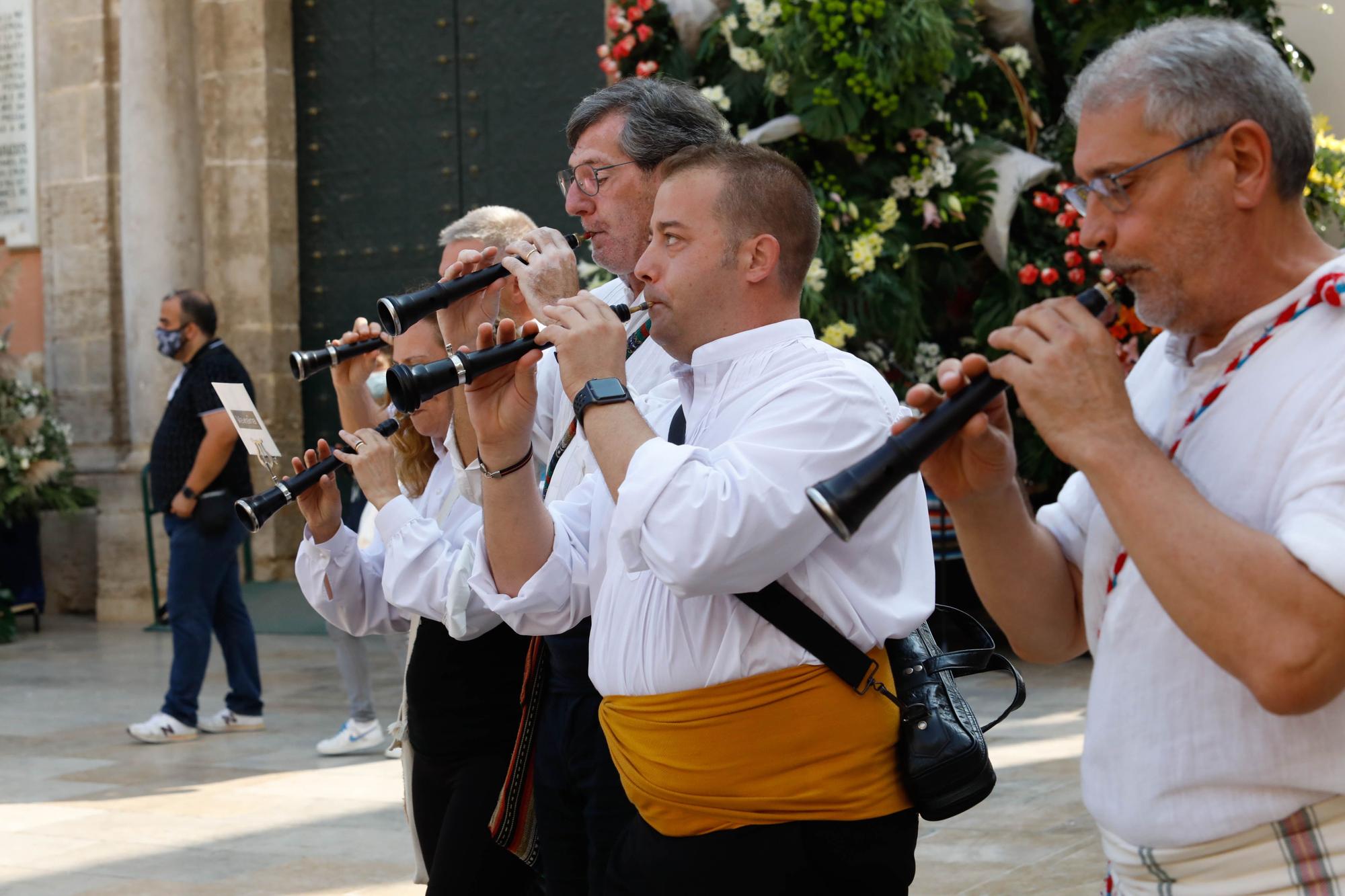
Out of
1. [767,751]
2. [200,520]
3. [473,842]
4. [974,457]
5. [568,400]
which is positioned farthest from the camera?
[200,520]

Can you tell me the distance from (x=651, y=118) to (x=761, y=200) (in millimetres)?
806

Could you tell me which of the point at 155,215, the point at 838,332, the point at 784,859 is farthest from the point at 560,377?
the point at 155,215

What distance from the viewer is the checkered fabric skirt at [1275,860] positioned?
1.59m

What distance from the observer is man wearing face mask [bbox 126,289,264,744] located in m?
7.21

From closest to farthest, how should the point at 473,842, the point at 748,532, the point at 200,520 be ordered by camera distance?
the point at 748,532 → the point at 473,842 → the point at 200,520

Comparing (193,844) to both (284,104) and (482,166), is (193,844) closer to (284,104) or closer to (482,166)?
(482,166)

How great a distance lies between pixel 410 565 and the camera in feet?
10.1

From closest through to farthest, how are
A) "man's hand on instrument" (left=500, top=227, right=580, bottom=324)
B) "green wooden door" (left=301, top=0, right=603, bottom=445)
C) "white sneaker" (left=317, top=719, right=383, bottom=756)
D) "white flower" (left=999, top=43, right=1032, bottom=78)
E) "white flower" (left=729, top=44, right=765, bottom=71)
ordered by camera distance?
"man's hand on instrument" (left=500, top=227, right=580, bottom=324) < "white sneaker" (left=317, top=719, right=383, bottom=756) < "white flower" (left=729, top=44, right=765, bottom=71) < "white flower" (left=999, top=43, right=1032, bottom=78) < "green wooden door" (left=301, top=0, right=603, bottom=445)

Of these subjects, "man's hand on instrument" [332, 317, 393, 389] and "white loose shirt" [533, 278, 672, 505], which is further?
"man's hand on instrument" [332, 317, 393, 389]

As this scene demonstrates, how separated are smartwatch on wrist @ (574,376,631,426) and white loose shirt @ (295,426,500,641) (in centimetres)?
82

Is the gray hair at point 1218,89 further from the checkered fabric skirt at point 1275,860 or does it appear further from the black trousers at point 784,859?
the black trousers at point 784,859

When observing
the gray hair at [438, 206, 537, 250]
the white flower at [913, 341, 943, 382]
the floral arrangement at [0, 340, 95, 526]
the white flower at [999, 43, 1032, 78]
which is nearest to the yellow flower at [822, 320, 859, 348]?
the white flower at [913, 341, 943, 382]

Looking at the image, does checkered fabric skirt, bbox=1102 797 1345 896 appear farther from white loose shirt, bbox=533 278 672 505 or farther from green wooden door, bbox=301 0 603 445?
green wooden door, bbox=301 0 603 445

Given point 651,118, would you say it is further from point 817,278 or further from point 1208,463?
point 817,278
